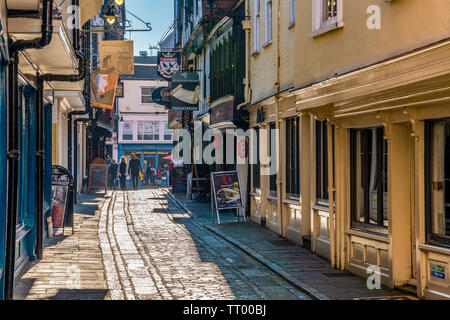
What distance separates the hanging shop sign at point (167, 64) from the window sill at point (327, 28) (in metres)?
22.2

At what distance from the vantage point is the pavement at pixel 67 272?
28.3ft

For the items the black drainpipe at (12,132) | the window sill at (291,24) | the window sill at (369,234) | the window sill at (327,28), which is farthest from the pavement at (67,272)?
the window sill at (291,24)

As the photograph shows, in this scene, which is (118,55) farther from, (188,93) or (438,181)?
(438,181)

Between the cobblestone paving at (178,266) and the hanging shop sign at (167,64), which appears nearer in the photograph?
the cobblestone paving at (178,266)

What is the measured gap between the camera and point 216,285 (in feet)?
30.9

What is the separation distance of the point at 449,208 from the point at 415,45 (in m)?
1.90

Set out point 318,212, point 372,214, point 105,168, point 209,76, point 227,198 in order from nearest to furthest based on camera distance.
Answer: point 372,214 < point 318,212 < point 227,198 < point 209,76 < point 105,168

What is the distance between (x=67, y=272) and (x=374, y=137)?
4.87 m

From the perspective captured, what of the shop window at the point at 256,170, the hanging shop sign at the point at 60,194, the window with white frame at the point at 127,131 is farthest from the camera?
the window with white frame at the point at 127,131

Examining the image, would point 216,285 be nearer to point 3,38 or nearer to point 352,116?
point 352,116

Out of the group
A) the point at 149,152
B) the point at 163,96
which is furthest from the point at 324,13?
the point at 149,152

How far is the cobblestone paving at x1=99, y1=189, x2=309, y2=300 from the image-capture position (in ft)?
→ 29.4

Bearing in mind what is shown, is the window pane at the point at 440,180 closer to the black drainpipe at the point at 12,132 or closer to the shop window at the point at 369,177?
the shop window at the point at 369,177

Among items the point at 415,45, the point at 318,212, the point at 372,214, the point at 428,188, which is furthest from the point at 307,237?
the point at 415,45
